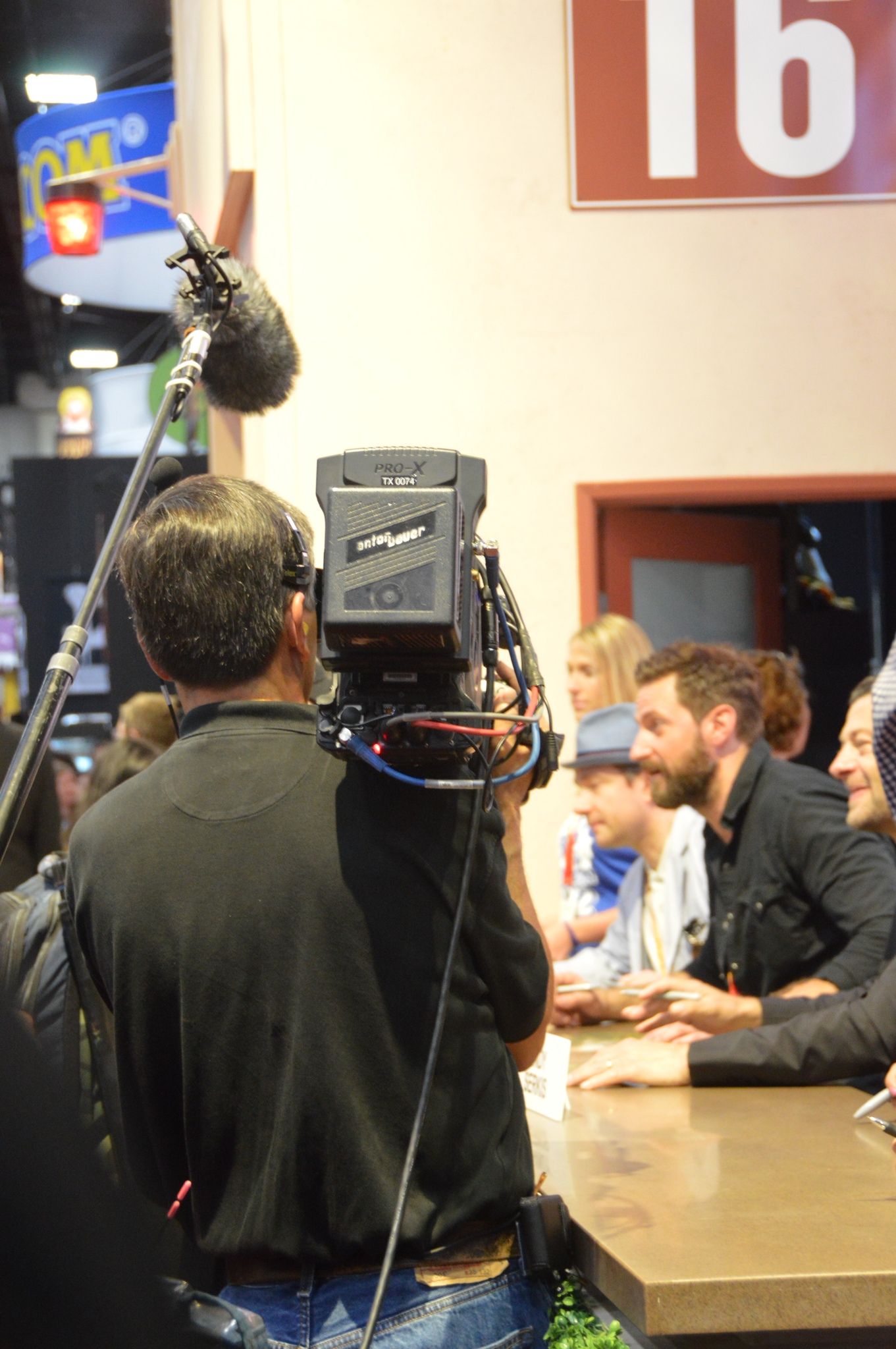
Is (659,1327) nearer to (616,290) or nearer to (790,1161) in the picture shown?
(790,1161)

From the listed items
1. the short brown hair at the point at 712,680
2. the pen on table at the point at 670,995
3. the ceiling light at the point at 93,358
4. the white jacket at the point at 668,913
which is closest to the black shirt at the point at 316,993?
the pen on table at the point at 670,995

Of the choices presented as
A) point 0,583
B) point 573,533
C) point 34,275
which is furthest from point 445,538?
point 0,583

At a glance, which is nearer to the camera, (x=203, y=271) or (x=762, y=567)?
(x=203, y=271)

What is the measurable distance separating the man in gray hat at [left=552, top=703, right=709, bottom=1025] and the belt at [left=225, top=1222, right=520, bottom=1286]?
1.92m

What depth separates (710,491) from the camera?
14.0 ft

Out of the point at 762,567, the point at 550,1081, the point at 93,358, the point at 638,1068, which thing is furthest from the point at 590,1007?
the point at 93,358

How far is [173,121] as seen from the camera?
7.42 m

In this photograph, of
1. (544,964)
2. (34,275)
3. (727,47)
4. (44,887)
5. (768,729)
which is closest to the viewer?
(544,964)

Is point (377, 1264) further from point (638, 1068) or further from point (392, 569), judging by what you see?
point (638, 1068)

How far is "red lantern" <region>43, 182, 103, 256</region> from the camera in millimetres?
7398

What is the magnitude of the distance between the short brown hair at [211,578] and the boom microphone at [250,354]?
0.58 metres

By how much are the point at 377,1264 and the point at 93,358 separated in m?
14.8

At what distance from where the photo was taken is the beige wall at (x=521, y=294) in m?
4.18

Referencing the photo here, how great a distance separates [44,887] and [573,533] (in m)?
2.68
